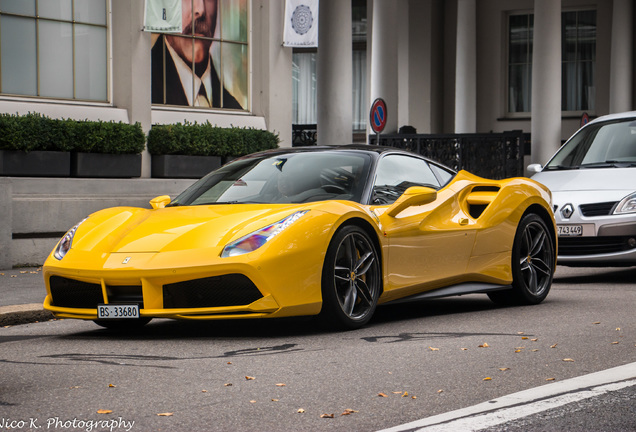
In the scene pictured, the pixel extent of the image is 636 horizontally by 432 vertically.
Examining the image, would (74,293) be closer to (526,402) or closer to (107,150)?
(526,402)

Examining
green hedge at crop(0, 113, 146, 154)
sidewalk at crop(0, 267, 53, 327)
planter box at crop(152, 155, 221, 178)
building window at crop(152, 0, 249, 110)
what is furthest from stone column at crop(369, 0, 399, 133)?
sidewalk at crop(0, 267, 53, 327)

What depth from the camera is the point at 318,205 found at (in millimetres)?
7422

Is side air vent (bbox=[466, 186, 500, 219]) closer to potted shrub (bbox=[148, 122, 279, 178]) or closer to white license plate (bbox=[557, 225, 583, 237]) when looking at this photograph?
white license plate (bbox=[557, 225, 583, 237])

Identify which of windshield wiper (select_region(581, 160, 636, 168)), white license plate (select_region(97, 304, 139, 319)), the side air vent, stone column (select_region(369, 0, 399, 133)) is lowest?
white license plate (select_region(97, 304, 139, 319))

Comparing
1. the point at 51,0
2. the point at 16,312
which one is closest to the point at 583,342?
the point at 16,312

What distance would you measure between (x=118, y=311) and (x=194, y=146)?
365 inches

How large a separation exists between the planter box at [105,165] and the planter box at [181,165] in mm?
431

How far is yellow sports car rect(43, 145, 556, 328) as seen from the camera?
6.97m

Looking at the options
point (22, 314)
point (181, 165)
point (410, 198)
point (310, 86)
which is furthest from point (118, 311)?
point (310, 86)

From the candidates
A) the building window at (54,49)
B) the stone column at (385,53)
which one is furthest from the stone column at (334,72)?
the stone column at (385,53)

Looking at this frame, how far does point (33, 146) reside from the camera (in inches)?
543

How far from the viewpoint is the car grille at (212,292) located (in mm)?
6938

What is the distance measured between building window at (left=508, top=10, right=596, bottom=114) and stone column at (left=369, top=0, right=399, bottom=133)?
9.33m

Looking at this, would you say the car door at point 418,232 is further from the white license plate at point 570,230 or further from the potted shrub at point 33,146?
the potted shrub at point 33,146
